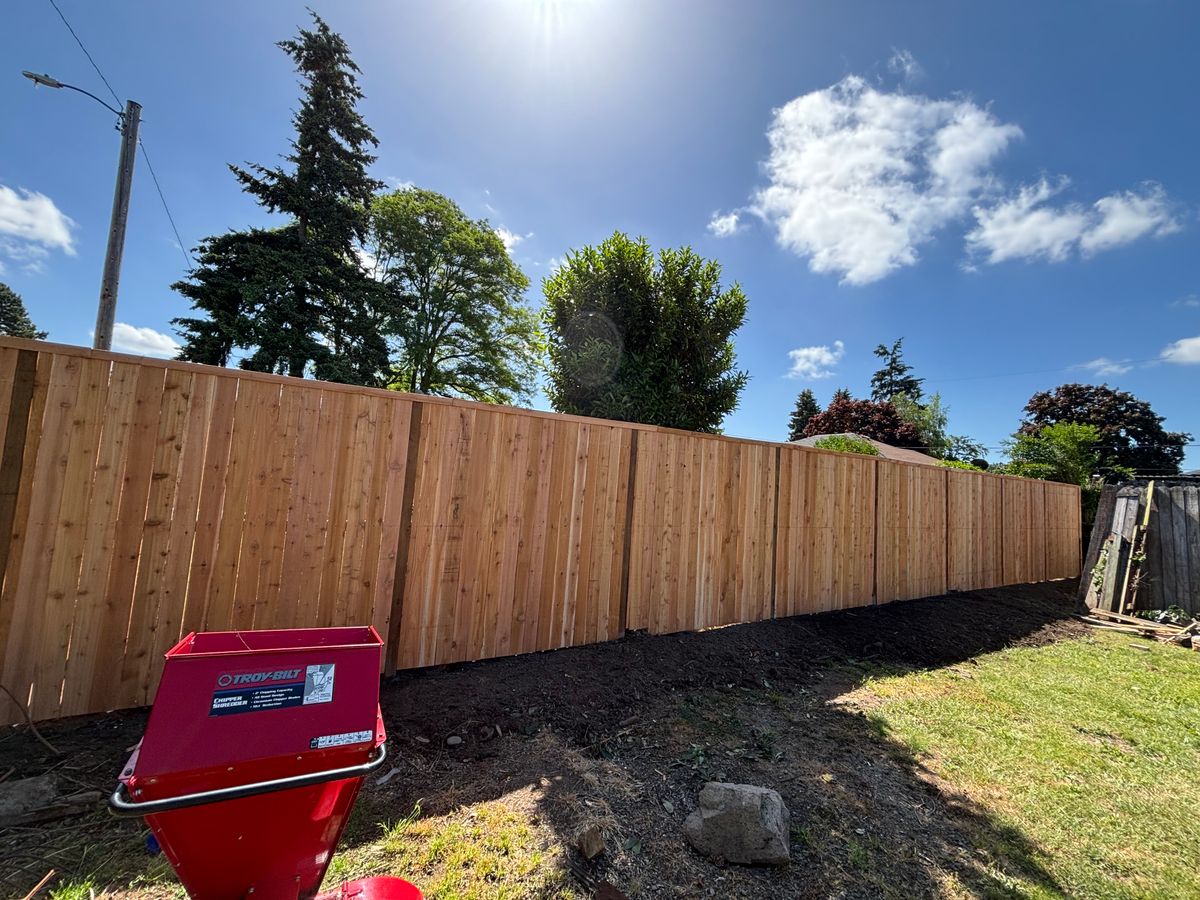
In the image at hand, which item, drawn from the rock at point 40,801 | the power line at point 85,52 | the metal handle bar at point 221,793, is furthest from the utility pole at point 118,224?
the metal handle bar at point 221,793

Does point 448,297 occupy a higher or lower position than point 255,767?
higher

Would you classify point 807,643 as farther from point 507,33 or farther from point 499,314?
point 499,314

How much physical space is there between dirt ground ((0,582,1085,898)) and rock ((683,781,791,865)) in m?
0.05

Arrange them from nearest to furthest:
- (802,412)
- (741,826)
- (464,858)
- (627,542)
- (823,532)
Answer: (464,858)
(741,826)
(627,542)
(823,532)
(802,412)

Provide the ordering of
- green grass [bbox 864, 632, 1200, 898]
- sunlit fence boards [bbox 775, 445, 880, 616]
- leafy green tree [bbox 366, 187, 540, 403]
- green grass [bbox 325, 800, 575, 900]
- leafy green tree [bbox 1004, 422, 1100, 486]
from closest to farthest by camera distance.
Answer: green grass [bbox 325, 800, 575, 900] < green grass [bbox 864, 632, 1200, 898] < sunlit fence boards [bbox 775, 445, 880, 616] < leafy green tree [bbox 1004, 422, 1100, 486] < leafy green tree [bbox 366, 187, 540, 403]

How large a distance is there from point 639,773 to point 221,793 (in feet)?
6.35

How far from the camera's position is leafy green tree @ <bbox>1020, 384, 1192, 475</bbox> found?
94.5 feet

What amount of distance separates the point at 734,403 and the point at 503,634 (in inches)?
194

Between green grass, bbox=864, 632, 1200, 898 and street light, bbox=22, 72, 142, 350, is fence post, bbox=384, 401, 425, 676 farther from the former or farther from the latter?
street light, bbox=22, 72, 142, 350

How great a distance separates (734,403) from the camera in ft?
22.7

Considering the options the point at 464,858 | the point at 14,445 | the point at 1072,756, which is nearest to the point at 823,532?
the point at 1072,756

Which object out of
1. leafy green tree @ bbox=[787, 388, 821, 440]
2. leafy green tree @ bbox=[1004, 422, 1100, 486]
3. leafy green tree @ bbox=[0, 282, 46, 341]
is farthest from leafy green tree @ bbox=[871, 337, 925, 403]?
leafy green tree @ bbox=[0, 282, 46, 341]

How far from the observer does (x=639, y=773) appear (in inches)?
93.7

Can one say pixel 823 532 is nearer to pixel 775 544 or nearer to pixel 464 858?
pixel 775 544
